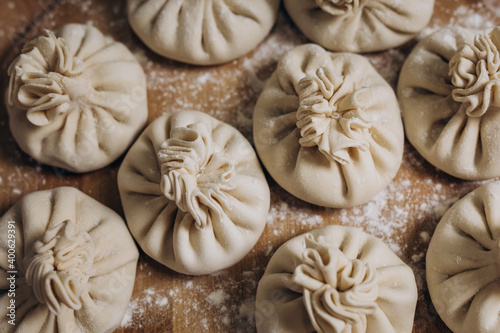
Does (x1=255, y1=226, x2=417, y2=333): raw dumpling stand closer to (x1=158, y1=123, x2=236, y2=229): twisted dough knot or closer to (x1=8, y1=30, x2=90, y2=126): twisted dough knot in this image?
(x1=158, y1=123, x2=236, y2=229): twisted dough knot

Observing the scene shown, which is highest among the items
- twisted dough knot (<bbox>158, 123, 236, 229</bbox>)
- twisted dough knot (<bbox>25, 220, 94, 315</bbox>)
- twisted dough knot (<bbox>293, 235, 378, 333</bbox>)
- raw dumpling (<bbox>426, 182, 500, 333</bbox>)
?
twisted dough knot (<bbox>158, 123, 236, 229</bbox>)

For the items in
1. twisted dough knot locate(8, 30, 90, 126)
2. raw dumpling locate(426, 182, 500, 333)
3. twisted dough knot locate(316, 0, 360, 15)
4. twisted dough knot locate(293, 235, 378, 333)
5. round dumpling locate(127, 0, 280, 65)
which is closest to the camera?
twisted dough knot locate(293, 235, 378, 333)

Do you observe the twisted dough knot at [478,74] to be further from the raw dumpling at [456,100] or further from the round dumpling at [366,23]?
the round dumpling at [366,23]

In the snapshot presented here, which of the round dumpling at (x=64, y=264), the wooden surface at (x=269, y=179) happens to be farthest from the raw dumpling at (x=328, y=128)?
the round dumpling at (x=64, y=264)

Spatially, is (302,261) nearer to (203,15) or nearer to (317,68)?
(317,68)

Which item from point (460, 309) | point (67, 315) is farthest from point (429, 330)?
point (67, 315)

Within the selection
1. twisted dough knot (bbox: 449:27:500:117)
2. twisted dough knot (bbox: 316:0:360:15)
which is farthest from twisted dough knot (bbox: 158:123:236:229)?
twisted dough knot (bbox: 449:27:500:117)
